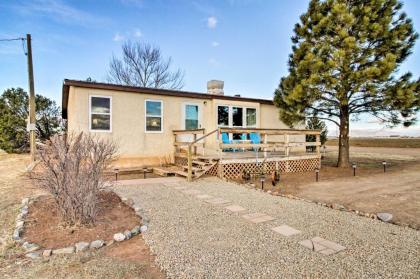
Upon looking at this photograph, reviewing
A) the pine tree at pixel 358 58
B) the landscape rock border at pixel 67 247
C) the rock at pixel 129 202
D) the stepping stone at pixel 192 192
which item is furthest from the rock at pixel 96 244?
the pine tree at pixel 358 58

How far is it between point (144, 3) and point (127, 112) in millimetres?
6644

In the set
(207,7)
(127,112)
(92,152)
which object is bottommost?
(92,152)

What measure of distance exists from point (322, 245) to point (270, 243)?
645 mm

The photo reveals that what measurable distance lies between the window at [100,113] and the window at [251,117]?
6137 millimetres

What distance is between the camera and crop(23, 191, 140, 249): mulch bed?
3.54 metres

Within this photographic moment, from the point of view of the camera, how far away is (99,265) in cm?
289

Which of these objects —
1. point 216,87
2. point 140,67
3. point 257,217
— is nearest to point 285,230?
point 257,217

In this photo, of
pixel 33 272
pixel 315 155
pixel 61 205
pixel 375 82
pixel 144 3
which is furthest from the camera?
pixel 144 3

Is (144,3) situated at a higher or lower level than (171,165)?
higher

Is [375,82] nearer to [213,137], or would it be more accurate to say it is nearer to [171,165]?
[213,137]

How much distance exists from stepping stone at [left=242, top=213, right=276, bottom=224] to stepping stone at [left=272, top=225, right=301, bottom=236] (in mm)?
374

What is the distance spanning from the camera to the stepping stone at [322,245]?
125 inches

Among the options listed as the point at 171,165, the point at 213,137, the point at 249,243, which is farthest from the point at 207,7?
Result: the point at 249,243

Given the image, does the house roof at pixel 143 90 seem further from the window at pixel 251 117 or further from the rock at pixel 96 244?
the rock at pixel 96 244
